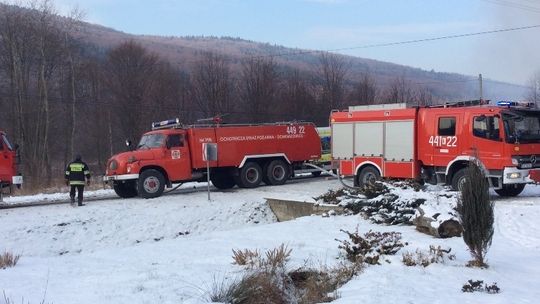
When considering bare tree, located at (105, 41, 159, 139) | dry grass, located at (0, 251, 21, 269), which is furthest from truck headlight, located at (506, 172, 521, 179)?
bare tree, located at (105, 41, 159, 139)

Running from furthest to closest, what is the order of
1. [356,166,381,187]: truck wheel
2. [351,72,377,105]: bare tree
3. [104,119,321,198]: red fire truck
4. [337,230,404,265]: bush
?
[351,72,377,105]: bare tree → [104,119,321,198]: red fire truck → [356,166,381,187]: truck wheel → [337,230,404,265]: bush

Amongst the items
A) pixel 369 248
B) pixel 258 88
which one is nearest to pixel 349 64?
pixel 258 88

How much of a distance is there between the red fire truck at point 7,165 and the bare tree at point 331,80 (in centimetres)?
4903

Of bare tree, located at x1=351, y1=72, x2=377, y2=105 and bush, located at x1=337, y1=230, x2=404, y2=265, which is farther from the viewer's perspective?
bare tree, located at x1=351, y1=72, x2=377, y2=105

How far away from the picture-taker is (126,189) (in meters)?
22.9

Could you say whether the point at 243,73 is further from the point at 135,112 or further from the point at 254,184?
the point at 254,184

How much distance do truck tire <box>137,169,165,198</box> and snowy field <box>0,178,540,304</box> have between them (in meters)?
0.65

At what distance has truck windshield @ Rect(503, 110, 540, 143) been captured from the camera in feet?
55.0

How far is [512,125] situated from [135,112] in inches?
1941

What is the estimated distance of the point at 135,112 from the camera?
61.4 meters

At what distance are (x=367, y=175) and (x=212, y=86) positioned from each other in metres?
45.1

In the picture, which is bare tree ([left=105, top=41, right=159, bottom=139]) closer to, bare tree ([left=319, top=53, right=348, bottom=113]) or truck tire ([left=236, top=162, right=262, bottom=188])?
bare tree ([left=319, top=53, right=348, bottom=113])

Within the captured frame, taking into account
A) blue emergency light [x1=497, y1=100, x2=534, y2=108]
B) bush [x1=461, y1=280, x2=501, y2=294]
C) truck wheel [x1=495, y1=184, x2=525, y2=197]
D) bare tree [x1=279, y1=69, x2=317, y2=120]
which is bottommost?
truck wheel [x1=495, y1=184, x2=525, y2=197]

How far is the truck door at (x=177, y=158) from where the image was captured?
22.6 m
